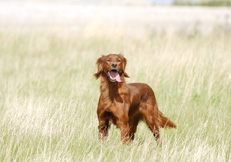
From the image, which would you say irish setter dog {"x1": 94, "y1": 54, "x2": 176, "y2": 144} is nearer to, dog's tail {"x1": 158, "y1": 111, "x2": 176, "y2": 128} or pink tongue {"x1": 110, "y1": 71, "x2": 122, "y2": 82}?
pink tongue {"x1": 110, "y1": 71, "x2": 122, "y2": 82}

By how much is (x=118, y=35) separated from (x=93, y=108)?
8.21 meters

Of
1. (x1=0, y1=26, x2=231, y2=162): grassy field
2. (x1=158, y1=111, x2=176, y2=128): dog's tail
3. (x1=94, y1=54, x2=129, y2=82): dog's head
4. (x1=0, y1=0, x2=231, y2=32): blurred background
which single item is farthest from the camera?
(x1=0, y1=0, x2=231, y2=32): blurred background

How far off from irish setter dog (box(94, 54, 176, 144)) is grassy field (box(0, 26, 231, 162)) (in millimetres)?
164

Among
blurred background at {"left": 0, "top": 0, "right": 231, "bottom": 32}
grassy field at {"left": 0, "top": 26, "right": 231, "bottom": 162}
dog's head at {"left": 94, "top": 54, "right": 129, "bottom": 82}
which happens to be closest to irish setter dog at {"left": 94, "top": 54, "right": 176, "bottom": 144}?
dog's head at {"left": 94, "top": 54, "right": 129, "bottom": 82}

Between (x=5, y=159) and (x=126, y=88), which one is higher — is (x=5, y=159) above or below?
below

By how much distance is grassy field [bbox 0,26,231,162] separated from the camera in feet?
21.8

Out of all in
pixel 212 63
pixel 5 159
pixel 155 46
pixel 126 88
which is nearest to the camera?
pixel 5 159

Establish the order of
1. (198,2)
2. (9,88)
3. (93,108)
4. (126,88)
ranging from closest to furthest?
(126,88)
(93,108)
(9,88)
(198,2)

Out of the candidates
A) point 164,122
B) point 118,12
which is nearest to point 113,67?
point 164,122

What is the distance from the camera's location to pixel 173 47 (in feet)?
43.3

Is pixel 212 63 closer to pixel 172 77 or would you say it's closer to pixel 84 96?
pixel 172 77

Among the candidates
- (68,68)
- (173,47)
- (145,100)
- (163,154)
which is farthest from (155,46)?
(163,154)

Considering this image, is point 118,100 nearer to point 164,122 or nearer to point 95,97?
point 164,122

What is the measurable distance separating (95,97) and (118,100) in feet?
8.96
